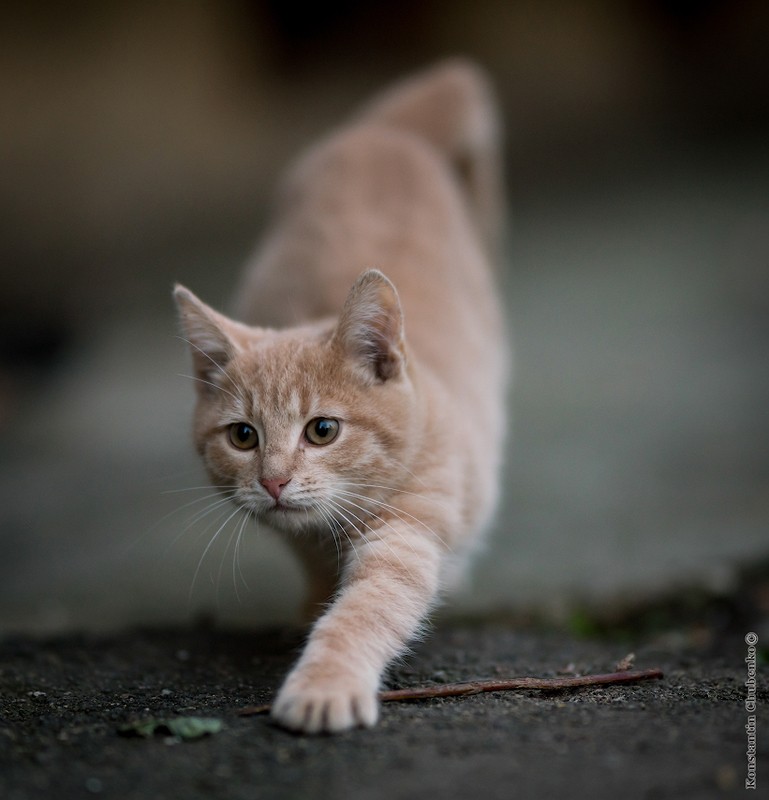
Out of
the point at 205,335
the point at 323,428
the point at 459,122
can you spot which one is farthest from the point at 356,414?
the point at 459,122

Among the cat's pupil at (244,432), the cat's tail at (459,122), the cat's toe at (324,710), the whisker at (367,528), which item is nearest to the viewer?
the cat's toe at (324,710)

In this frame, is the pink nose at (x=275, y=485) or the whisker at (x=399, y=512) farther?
the whisker at (x=399, y=512)

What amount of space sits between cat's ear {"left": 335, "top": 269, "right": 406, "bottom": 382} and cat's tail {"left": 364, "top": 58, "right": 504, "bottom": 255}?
2465mm

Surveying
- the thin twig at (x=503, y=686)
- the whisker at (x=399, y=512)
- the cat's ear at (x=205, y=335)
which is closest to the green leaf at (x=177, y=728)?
the thin twig at (x=503, y=686)

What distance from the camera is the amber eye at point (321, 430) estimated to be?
121 inches

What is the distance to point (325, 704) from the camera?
2359 mm

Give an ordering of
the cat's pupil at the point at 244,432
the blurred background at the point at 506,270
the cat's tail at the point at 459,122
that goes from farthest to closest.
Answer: the cat's tail at the point at 459,122 → the blurred background at the point at 506,270 → the cat's pupil at the point at 244,432

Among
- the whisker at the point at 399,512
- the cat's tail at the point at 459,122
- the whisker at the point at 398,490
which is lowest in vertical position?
the whisker at the point at 399,512

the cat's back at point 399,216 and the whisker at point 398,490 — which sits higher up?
the cat's back at point 399,216

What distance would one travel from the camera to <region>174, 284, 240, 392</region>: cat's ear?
325 centimetres

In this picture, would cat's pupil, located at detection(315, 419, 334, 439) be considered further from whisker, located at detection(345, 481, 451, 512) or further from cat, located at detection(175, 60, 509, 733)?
whisker, located at detection(345, 481, 451, 512)

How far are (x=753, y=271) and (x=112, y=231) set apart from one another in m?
6.83

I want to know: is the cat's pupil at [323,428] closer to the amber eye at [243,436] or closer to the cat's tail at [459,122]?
the amber eye at [243,436]

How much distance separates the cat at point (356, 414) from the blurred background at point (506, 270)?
1.51 ft
